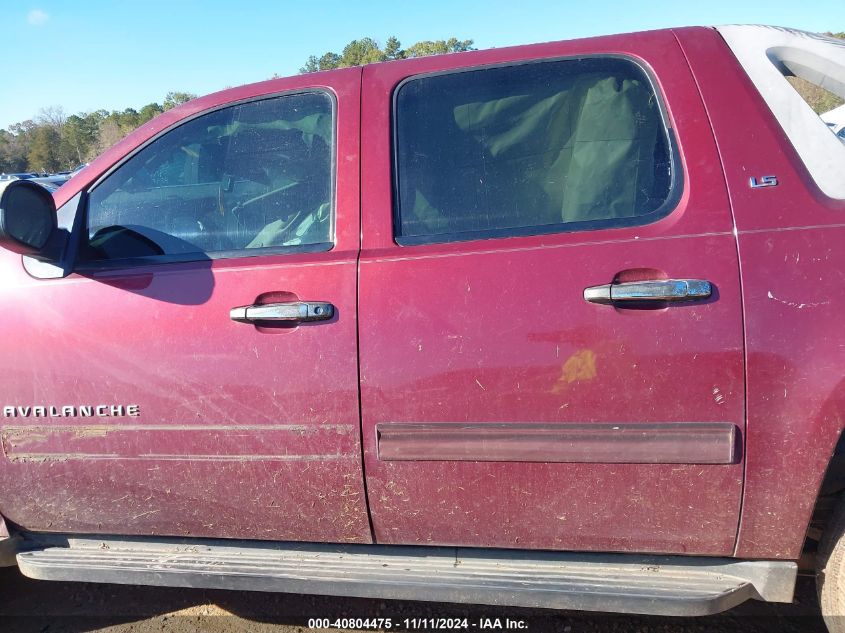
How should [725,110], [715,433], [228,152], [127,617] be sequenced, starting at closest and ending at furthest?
[715,433]
[725,110]
[228,152]
[127,617]

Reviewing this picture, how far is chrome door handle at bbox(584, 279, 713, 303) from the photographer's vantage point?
6.01ft

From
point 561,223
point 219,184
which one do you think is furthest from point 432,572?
point 219,184

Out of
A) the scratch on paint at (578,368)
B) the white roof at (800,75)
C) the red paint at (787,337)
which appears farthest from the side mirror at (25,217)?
the white roof at (800,75)

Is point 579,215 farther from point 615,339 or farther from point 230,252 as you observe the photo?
point 230,252

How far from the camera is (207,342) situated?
210cm

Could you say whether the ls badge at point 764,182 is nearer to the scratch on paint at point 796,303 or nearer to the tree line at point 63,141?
the scratch on paint at point 796,303

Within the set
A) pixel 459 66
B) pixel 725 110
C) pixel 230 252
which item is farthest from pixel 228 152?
pixel 725 110

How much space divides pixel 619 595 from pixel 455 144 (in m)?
1.54

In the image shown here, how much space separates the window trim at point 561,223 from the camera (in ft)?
6.48

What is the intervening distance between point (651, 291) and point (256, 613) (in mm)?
2072

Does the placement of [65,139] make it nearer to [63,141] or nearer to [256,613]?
[63,141]

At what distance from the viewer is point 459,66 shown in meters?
2.24

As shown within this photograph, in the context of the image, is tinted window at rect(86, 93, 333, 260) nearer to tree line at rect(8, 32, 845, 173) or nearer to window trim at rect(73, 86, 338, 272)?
window trim at rect(73, 86, 338, 272)

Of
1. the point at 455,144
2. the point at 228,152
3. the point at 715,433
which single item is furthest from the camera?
the point at 228,152
